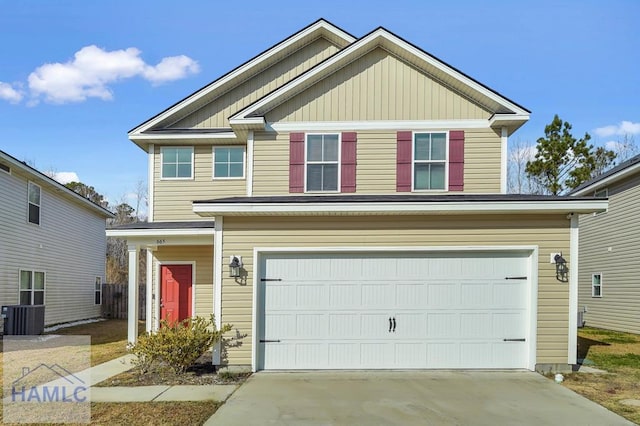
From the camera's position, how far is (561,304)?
8.41 meters

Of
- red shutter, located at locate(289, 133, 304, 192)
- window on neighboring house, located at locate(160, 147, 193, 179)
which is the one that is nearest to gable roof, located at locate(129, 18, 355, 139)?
window on neighboring house, located at locate(160, 147, 193, 179)

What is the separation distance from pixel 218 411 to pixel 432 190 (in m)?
6.56

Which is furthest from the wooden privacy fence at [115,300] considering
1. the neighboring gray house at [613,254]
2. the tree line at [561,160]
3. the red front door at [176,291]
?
the tree line at [561,160]

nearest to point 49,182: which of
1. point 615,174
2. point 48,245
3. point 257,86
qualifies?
point 48,245

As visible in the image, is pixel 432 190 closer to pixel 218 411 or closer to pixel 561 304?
pixel 561 304

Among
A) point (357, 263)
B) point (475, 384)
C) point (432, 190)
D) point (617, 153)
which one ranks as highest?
point (617, 153)

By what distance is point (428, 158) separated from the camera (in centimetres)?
1045

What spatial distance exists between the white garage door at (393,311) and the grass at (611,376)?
1.16 metres

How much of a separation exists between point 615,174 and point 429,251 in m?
10.5

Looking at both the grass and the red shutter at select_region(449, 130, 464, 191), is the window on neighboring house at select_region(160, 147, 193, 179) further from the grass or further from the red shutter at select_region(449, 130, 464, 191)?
the grass

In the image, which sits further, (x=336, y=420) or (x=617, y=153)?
(x=617, y=153)

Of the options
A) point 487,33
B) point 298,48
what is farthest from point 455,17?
point 298,48

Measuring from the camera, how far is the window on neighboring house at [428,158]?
10383mm

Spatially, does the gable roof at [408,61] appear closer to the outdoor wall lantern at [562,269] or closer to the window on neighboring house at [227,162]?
the window on neighboring house at [227,162]
